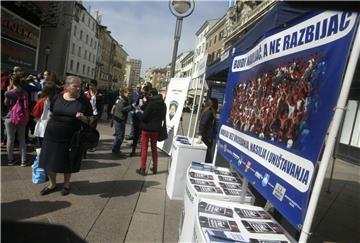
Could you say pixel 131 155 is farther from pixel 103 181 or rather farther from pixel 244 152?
pixel 244 152

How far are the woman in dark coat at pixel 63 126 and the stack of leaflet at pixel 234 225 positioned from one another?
268 cm

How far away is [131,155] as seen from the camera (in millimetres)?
8562

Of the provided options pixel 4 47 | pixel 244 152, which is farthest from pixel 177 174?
pixel 4 47

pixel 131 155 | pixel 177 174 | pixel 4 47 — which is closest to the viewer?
pixel 177 174

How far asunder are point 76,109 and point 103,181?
1.77 metres

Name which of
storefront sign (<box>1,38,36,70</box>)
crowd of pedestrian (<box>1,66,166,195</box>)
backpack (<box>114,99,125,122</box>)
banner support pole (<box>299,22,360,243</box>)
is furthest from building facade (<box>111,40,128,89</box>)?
banner support pole (<box>299,22,360,243</box>)

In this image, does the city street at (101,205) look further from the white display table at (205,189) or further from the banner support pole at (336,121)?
the banner support pole at (336,121)

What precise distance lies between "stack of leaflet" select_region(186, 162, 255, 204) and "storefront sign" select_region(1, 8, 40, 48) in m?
24.1

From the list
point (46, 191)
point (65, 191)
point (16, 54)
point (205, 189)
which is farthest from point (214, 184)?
point (16, 54)

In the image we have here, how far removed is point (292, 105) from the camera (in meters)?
2.35

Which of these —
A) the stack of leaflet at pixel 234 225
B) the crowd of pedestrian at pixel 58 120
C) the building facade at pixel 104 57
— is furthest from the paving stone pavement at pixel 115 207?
the building facade at pixel 104 57

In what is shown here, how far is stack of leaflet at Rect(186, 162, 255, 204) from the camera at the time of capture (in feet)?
10.9

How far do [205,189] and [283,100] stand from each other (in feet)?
4.31

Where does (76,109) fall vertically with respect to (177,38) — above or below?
below
